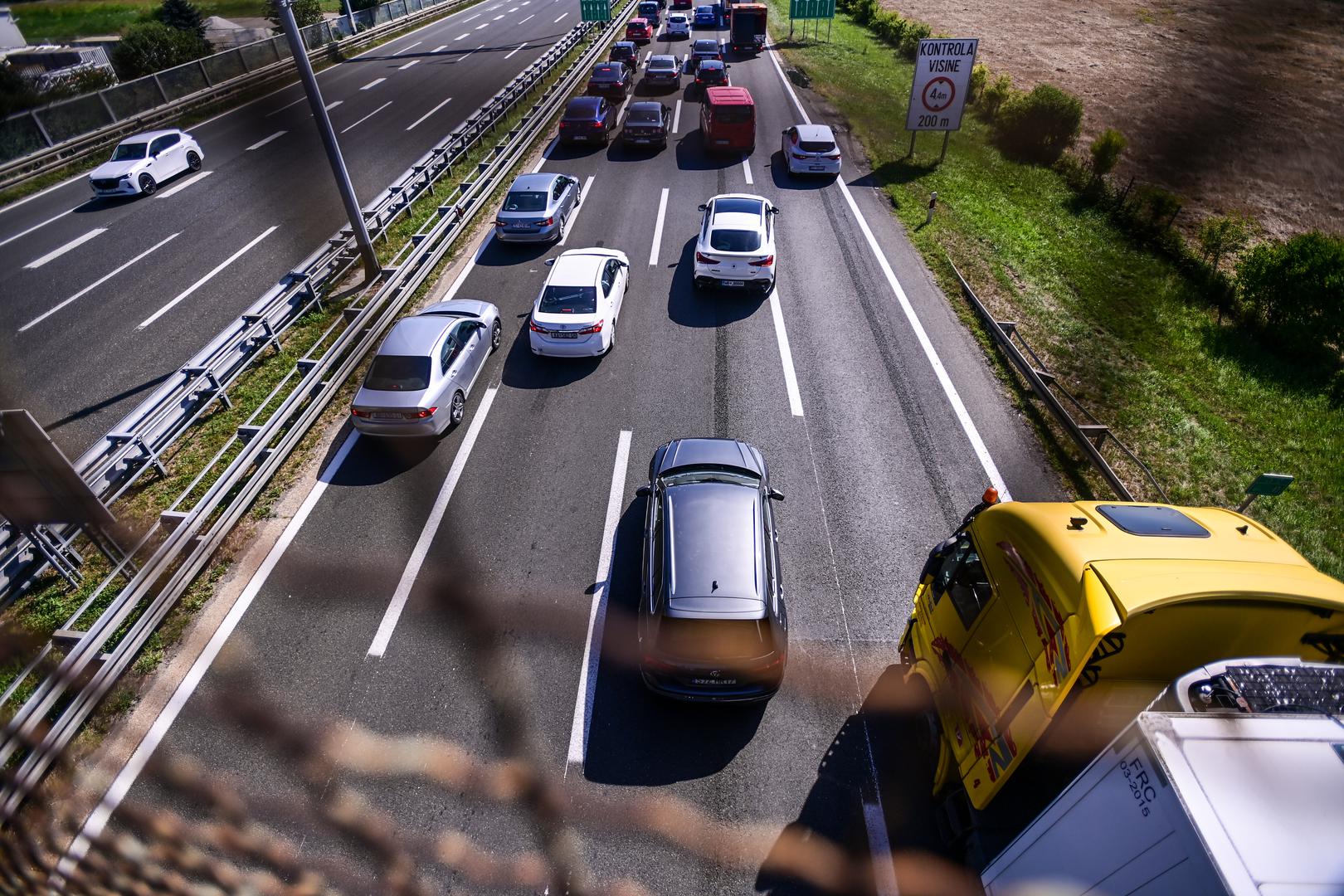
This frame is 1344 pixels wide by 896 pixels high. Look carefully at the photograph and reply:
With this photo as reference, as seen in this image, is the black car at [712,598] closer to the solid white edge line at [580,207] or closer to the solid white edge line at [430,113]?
the solid white edge line at [580,207]

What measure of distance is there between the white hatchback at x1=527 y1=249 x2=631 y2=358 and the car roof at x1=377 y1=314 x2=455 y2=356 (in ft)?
6.39

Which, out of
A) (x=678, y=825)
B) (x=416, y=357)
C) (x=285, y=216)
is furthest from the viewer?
(x=285, y=216)

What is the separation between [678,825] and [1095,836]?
4352 mm

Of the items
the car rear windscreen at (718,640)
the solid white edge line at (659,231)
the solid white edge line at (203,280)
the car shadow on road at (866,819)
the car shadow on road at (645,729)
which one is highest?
the solid white edge line at (203,280)

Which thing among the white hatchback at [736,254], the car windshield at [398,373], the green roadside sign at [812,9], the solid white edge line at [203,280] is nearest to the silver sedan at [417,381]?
the car windshield at [398,373]

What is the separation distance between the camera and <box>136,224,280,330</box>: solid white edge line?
15516 mm

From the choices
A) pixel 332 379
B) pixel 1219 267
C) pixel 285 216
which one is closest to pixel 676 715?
pixel 332 379

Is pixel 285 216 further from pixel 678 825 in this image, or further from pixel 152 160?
pixel 678 825

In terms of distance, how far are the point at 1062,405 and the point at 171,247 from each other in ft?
77.2

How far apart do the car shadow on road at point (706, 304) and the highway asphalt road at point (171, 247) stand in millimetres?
8396

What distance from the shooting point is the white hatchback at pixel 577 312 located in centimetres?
1373

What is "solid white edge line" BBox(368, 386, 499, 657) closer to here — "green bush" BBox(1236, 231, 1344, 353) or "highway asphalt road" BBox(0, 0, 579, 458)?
"highway asphalt road" BBox(0, 0, 579, 458)

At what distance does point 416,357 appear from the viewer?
1200 cm

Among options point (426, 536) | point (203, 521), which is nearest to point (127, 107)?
point (203, 521)
